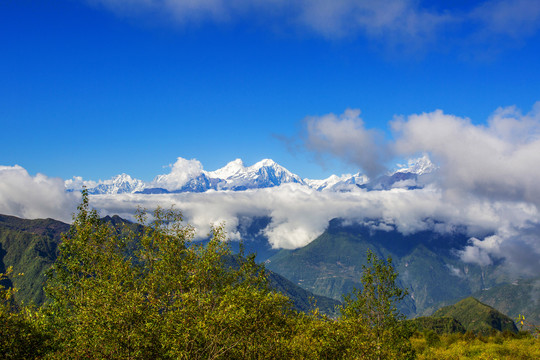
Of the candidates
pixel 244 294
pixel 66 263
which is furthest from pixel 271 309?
pixel 66 263

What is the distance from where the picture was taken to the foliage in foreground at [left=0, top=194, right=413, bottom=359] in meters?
29.2

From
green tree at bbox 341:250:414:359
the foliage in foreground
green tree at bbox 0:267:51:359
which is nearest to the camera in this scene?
the foliage in foreground

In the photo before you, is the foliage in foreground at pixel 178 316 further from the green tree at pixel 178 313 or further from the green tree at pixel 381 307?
the green tree at pixel 381 307

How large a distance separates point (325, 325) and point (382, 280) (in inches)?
939

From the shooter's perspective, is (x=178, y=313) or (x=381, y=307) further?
(x=381, y=307)

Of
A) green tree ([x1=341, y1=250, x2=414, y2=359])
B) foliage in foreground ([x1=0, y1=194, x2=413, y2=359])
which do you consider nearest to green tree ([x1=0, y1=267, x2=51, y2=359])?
foliage in foreground ([x1=0, y1=194, x2=413, y2=359])

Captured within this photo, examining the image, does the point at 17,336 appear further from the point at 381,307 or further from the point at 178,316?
the point at 381,307

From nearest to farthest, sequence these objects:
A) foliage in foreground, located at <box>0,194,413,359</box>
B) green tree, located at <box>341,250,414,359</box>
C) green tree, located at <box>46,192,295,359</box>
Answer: green tree, located at <box>46,192,295,359</box> < foliage in foreground, located at <box>0,194,413,359</box> < green tree, located at <box>341,250,414,359</box>

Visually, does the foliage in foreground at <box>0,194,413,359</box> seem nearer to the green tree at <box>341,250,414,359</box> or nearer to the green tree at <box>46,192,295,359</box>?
the green tree at <box>46,192,295,359</box>

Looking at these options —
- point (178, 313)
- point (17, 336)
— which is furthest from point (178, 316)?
point (17, 336)

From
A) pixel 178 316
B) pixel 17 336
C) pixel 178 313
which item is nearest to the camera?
pixel 178 313

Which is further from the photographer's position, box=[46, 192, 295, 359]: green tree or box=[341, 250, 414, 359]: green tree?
box=[341, 250, 414, 359]: green tree

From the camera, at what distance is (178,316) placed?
2922 cm

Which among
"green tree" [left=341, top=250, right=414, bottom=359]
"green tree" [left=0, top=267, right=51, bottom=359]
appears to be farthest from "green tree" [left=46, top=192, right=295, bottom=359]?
"green tree" [left=341, top=250, right=414, bottom=359]
